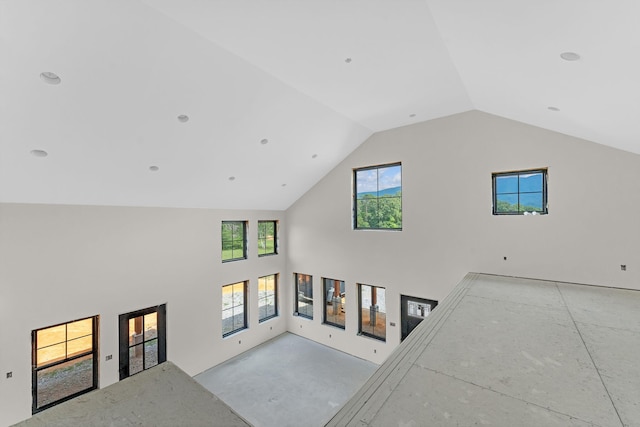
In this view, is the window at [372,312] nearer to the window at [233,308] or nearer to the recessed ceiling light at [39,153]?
the window at [233,308]

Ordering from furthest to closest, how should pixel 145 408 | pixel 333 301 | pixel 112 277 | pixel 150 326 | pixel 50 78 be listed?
pixel 333 301
pixel 150 326
pixel 112 277
pixel 50 78
pixel 145 408

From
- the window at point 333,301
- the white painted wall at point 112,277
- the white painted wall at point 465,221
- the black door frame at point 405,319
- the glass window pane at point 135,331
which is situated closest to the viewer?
the white painted wall at point 112,277

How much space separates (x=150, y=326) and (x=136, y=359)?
608 mm

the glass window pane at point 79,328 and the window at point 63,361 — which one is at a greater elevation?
the glass window pane at point 79,328

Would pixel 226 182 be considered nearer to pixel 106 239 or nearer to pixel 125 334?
pixel 106 239

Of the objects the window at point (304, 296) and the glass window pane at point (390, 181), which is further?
the window at point (304, 296)

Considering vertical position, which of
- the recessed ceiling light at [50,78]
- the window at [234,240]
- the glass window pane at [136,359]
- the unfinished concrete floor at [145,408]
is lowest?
the glass window pane at [136,359]

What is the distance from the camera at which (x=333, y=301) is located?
24.6ft

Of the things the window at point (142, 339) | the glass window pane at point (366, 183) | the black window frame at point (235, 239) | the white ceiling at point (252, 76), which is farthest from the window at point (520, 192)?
the window at point (142, 339)

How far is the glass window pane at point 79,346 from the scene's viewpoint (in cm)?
470

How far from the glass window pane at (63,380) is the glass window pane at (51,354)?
0.11 metres

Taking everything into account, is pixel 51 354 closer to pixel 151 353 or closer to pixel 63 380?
pixel 63 380

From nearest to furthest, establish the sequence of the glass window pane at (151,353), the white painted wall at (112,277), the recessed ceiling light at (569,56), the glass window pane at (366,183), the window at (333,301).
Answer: the recessed ceiling light at (569,56) < the white painted wall at (112,277) < the glass window pane at (151,353) < the glass window pane at (366,183) < the window at (333,301)

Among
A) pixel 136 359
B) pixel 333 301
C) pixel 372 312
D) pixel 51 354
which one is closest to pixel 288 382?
pixel 333 301
